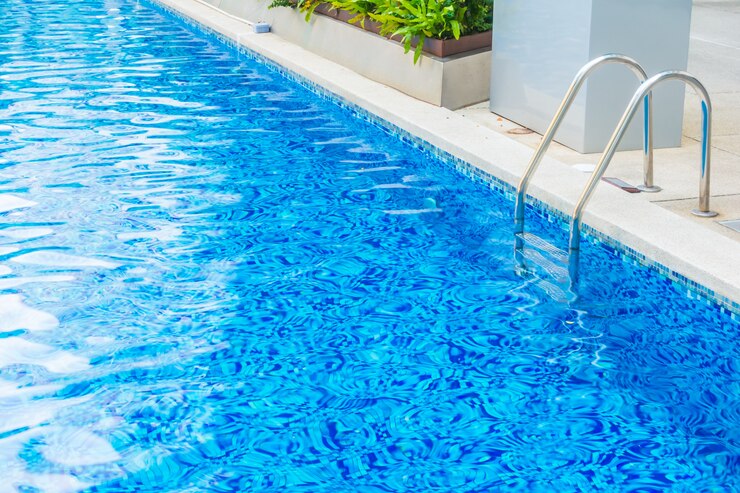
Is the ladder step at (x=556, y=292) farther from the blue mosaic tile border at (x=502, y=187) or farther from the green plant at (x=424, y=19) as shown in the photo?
the green plant at (x=424, y=19)

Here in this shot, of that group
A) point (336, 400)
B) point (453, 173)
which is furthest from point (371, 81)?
point (336, 400)

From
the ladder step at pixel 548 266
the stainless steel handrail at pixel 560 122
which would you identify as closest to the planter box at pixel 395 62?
the stainless steel handrail at pixel 560 122

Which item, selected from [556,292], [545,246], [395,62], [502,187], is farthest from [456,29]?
[556,292]

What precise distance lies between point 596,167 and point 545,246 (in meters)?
0.81

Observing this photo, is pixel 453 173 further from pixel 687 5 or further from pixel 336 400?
pixel 336 400

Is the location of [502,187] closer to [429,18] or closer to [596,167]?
[596,167]

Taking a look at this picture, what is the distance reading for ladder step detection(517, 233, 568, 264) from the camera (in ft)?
17.9

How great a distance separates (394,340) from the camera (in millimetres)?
4621

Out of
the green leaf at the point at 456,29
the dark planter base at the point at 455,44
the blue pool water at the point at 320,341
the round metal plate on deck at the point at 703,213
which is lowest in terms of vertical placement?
the blue pool water at the point at 320,341

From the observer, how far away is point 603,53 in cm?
666

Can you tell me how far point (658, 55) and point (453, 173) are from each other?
155 centimetres

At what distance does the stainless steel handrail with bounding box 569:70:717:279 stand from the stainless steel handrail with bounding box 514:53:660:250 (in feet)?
0.64

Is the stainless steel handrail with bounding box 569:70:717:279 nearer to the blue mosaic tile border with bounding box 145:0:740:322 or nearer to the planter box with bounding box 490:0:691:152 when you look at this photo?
the blue mosaic tile border with bounding box 145:0:740:322

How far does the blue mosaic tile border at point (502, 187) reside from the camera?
4.61 metres
